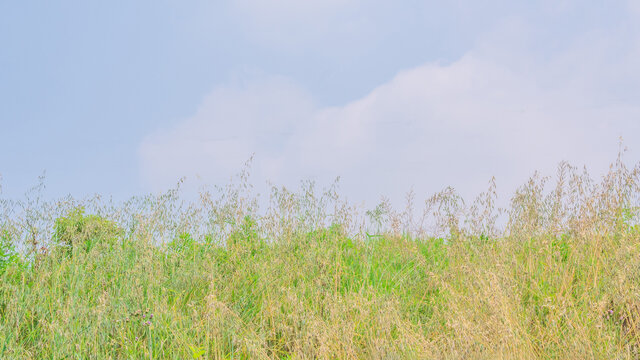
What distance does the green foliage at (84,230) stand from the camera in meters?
5.40

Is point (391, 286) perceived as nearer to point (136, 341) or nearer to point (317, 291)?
point (317, 291)

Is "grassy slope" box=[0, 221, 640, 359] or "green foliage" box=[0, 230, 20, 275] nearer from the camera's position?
"grassy slope" box=[0, 221, 640, 359]

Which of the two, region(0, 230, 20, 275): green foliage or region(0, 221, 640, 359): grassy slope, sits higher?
region(0, 230, 20, 275): green foliage

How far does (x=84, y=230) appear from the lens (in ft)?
17.9

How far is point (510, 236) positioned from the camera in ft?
16.3

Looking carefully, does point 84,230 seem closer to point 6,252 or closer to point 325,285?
point 6,252

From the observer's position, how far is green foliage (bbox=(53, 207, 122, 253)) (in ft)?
17.7

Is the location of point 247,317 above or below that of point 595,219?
below

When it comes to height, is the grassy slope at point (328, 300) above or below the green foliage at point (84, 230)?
below

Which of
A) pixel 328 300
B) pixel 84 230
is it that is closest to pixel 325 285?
pixel 328 300

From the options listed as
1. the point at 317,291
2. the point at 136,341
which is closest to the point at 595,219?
the point at 317,291

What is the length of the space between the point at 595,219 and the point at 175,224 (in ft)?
13.6

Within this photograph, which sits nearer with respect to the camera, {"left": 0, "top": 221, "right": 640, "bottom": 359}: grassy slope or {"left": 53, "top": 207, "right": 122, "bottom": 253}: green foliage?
{"left": 0, "top": 221, "right": 640, "bottom": 359}: grassy slope

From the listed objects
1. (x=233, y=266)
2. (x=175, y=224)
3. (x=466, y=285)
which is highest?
(x=175, y=224)
